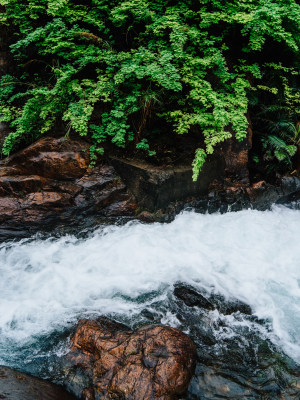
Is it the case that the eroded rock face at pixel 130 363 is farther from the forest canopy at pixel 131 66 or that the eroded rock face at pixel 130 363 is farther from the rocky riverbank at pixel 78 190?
the forest canopy at pixel 131 66

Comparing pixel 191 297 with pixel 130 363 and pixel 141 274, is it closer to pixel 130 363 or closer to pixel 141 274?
pixel 141 274

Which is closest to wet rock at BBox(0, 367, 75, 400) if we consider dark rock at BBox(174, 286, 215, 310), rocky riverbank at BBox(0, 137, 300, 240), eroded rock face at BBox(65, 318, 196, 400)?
eroded rock face at BBox(65, 318, 196, 400)

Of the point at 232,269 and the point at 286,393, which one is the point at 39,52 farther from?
the point at 286,393

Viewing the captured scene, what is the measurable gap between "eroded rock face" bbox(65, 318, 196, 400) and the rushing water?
449 mm

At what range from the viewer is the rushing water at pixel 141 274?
3.55 meters

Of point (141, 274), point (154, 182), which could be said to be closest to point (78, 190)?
point (154, 182)

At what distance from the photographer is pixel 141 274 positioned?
4.38m

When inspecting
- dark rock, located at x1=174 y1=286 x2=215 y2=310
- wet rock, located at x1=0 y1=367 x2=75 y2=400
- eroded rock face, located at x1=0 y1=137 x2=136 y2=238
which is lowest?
wet rock, located at x1=0 y1=367 x2=75 y2=400

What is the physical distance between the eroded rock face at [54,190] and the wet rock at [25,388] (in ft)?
8.83

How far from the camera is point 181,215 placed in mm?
5766

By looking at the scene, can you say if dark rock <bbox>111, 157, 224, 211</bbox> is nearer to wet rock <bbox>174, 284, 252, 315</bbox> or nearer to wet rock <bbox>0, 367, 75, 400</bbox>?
wet rock <bbox>174, 284, 252, 315</bbox>

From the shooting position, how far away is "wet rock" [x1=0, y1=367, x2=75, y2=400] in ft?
8.40

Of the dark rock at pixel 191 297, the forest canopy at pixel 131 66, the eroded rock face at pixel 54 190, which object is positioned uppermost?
the forest canopy at pixel 131 66

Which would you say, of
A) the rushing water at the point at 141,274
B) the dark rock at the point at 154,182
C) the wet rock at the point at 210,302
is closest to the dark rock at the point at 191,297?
the wet rock at the point at 210,302
